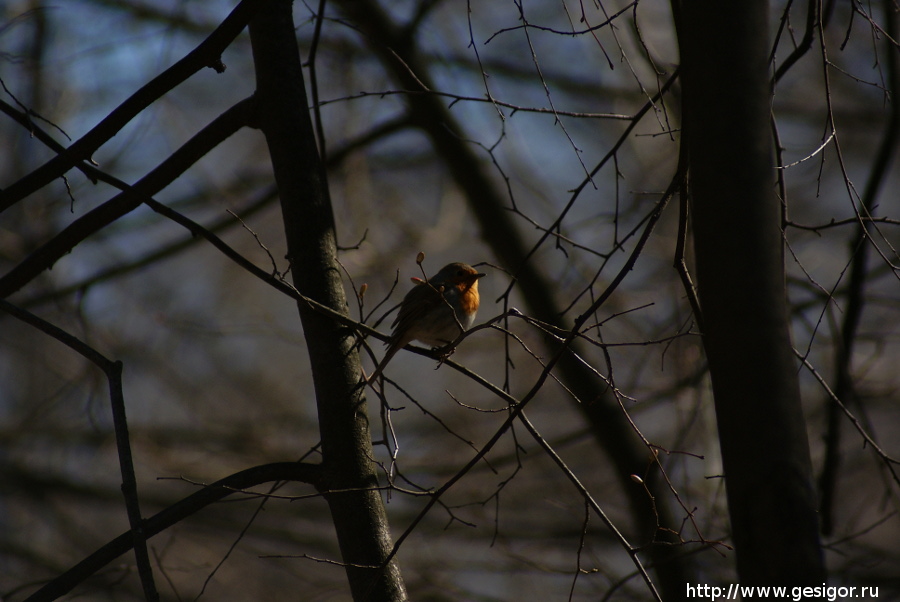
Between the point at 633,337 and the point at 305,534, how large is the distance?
190 inches

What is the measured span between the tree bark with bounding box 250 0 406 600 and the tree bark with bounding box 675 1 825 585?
4.64ft

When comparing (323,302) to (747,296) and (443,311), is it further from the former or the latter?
(443,311)

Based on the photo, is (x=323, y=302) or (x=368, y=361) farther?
(x=368, y=361)

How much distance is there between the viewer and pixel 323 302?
2.72m

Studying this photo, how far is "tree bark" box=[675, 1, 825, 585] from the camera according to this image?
133cm

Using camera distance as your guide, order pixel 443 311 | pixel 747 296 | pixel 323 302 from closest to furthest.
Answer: pixel 747 296 → pixel 323 302 → pixel 443 311

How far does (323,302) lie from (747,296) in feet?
5.40

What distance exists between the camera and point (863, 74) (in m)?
8.84

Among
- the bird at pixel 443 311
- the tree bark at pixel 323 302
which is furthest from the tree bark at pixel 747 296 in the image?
the bird at pixel 443 311

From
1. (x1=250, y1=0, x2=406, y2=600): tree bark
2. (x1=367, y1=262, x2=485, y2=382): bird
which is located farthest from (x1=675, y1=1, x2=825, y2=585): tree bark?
(x1=367, y1=262, x2=485, y2=382): bird

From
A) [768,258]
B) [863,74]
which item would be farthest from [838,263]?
[768,258]

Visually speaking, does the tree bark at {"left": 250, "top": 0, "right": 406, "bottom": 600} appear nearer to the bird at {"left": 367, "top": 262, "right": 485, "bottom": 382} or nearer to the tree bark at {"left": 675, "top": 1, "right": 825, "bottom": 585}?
the tree bark at {"left": 675, "top": 1, "right": 825, "bottom": 585}

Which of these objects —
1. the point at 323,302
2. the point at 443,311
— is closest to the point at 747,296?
the point at 323,302

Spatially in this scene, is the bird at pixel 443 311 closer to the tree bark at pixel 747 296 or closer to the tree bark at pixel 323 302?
the tree bark at pixel 323 302
